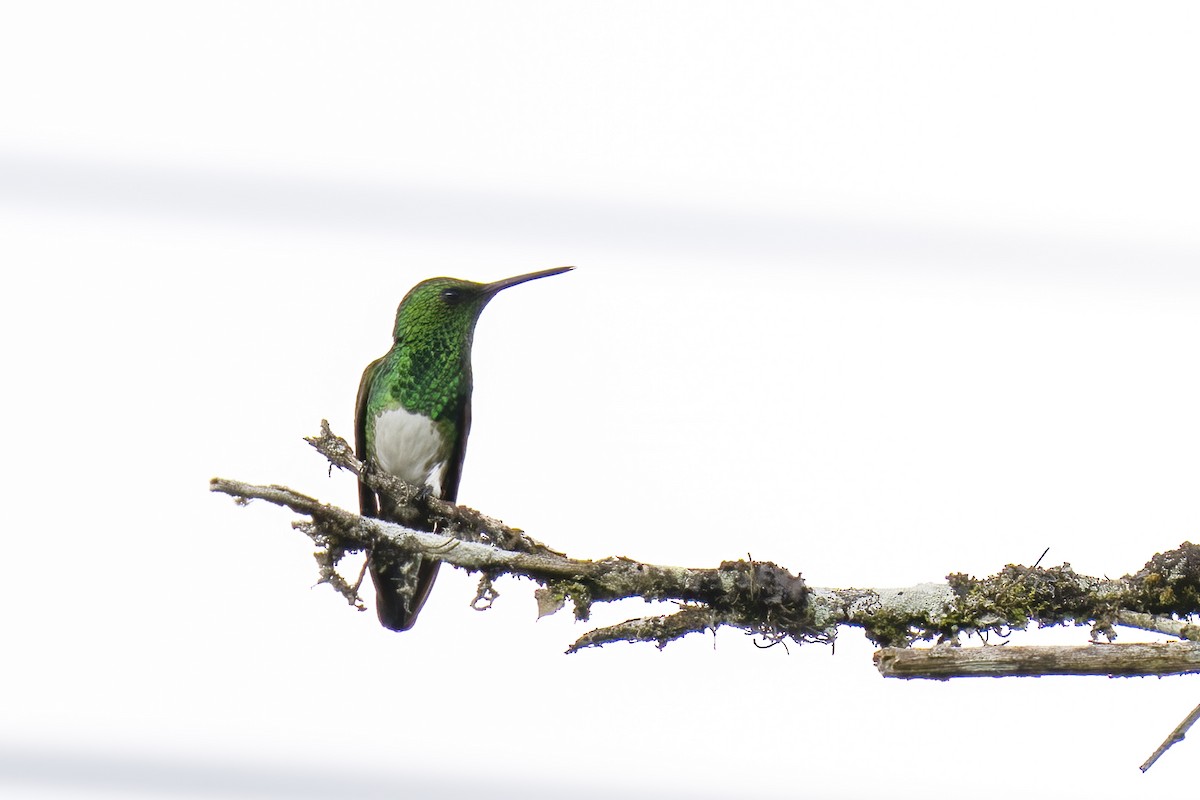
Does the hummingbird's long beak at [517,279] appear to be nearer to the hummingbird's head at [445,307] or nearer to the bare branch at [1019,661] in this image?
the hummingbird's head at [445,307]

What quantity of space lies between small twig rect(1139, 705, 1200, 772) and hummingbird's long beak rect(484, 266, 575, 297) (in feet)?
10.6

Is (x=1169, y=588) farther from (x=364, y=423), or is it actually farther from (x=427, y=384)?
(x=364, y=423)

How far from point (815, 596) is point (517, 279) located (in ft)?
9.45

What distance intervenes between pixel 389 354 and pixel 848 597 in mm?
3238

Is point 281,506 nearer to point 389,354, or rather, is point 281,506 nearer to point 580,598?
point 580,598

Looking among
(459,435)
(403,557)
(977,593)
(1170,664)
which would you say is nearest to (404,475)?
(459,435)

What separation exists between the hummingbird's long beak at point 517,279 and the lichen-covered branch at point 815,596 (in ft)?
8.06

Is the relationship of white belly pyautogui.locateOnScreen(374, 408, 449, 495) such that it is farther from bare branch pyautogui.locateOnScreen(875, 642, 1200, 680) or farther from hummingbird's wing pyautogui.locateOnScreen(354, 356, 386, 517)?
bare branch pyautogui.locateOnScreen(875, 642, 1200, 680)

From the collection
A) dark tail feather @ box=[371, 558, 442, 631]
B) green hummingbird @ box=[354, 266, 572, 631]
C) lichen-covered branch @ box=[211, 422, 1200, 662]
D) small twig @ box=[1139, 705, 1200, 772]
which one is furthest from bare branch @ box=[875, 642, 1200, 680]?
green hummingbird @ box=[354, 266, 572, 631]

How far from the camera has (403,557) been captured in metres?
3.33

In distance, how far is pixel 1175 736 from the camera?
6.91 ft

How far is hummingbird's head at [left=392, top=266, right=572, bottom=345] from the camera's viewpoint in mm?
5406

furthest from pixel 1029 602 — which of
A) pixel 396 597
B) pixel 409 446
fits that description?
pixel 409 446

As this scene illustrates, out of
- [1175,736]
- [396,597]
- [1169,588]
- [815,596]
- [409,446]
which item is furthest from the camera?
[409,446]
